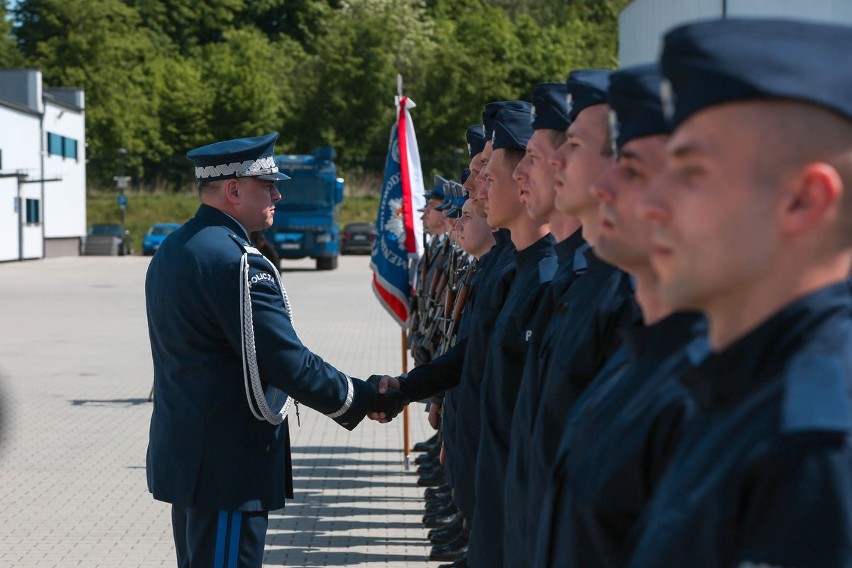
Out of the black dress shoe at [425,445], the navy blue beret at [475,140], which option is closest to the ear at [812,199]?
the navy blue beret at [475,140]

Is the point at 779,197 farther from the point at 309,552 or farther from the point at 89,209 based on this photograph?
the point at 89,209

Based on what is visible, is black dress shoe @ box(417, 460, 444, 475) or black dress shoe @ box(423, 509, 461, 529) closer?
black dress shoe @ box(423, 509, 461, 529)

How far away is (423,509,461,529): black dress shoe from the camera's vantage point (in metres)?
8.12

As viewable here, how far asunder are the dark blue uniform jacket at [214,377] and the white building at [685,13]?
203 centimetres

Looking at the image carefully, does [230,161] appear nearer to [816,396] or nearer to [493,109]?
[493,109]

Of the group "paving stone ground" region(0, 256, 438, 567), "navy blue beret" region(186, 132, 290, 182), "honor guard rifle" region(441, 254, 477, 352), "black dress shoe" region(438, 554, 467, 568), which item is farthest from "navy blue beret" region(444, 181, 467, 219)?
"navy blue beret" region(186, 132, 290, 182)

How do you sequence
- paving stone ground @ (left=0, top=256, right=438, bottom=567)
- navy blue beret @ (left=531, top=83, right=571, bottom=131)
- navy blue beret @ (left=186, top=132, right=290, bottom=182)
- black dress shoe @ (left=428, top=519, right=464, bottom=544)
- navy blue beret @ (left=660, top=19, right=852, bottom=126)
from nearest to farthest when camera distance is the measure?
navy blue beret @ (left=660, top=19, right=852, bottom=126) → navy blue beret @ (left=531, top=83, right=571, bottom=131) → navy blue beret @ (left=186, top=132, right=290, bottom=182) → black dress shoe @ (left=428, top=519, right=464, bottom=544) → paving stone ground @ (left=0, top=256, right=438, bottom=567)

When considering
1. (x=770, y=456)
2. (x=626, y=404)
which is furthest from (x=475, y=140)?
(x=770, y=456)

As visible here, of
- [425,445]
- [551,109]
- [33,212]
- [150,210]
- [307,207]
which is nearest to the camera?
[551,109]

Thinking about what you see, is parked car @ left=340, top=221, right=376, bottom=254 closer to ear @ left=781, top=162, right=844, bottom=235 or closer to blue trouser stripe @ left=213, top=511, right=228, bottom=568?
blue trouser stripe @ left=213, top=511, right=228, bottom=568

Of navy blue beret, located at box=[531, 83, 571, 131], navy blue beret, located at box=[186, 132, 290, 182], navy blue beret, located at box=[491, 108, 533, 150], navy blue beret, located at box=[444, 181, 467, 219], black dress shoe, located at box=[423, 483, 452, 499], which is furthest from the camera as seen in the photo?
navy blue beret, located at box=[444, 181, 467, 219]

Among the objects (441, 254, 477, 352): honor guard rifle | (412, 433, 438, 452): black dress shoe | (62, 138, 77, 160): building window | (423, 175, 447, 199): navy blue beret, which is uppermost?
(62, 138, 77, 160): building window

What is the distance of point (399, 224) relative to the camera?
11.3 meters

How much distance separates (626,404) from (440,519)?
5.94 m
